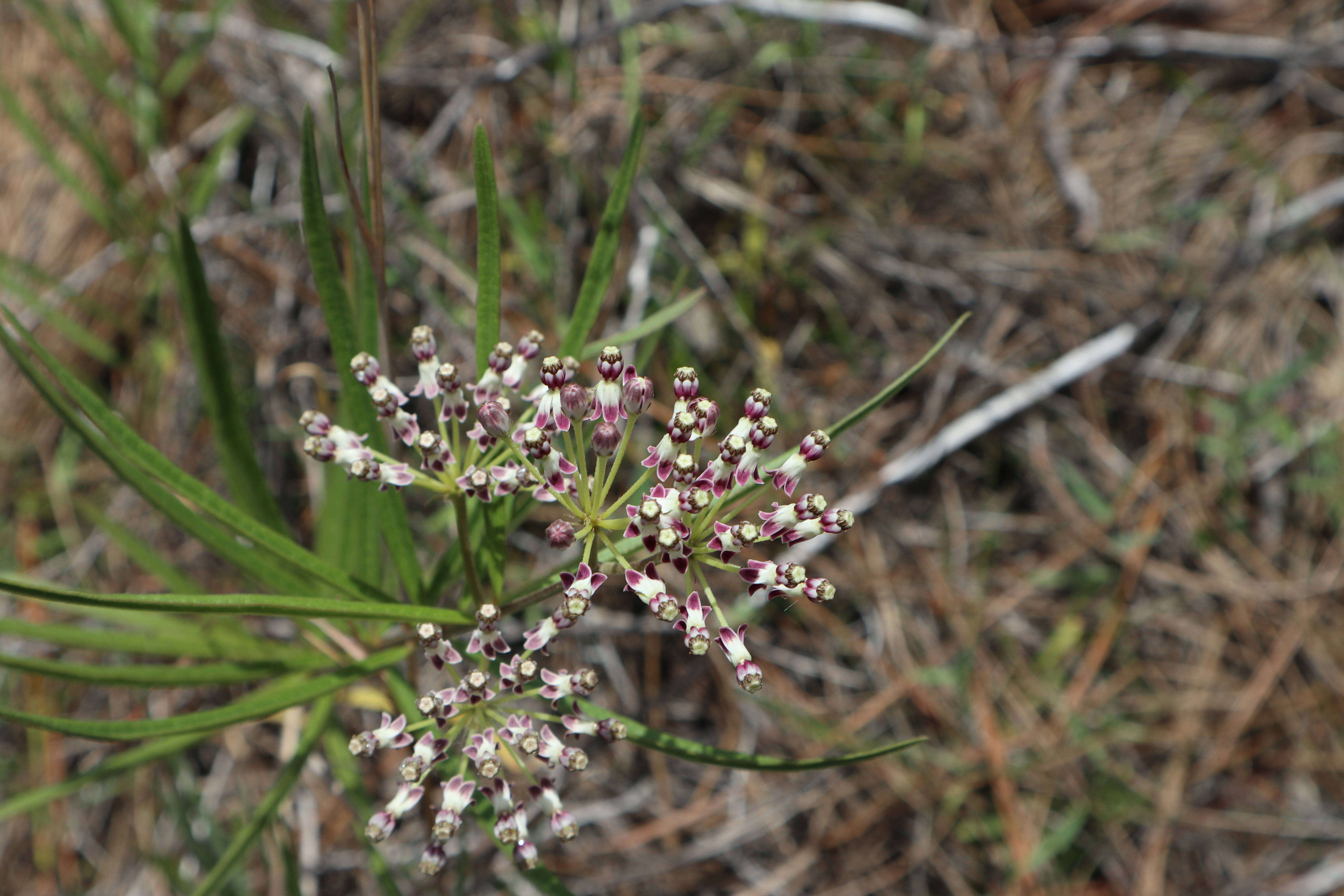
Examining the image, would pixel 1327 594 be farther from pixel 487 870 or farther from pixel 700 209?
pixel 487 870

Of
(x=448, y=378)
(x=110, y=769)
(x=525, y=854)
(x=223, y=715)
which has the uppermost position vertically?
(x=448, y=378)

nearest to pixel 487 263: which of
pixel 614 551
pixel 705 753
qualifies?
pixel 614 551

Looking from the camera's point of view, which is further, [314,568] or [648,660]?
[648,660]

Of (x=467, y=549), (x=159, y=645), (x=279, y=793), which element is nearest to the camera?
(x=467, y=549)

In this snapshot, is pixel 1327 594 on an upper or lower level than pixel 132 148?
lower

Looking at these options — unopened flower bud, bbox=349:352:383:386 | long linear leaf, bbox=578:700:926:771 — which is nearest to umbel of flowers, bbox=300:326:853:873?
unopened flower bud, bbox=349:352:383:386

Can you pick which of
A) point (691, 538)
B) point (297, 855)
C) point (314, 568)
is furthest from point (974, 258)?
point (297, 855)

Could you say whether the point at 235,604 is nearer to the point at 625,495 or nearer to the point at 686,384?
the point at 625,495
